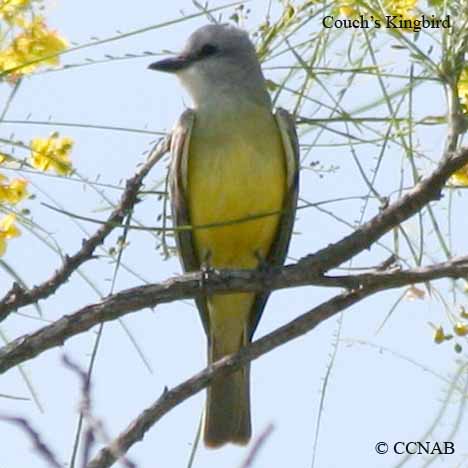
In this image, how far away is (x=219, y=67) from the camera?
515 centimetres

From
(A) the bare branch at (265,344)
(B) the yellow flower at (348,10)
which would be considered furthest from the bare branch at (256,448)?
(B) the yellow flower at (348,10)

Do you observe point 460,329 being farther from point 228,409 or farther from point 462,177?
point 228,409

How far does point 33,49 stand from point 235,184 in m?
1.56

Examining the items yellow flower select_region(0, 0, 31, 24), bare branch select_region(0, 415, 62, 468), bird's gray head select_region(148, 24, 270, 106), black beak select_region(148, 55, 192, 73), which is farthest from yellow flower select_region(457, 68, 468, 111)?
bare branch select_region(0, 415, 62, 468)

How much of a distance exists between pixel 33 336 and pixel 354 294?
899 mm

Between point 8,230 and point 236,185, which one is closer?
point 8,230

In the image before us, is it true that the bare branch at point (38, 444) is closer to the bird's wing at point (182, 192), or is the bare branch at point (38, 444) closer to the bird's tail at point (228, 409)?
the bird's wing at point (182, 192)

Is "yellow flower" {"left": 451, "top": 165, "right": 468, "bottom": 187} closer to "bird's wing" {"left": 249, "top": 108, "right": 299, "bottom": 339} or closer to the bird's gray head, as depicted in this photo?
"bird's wing" {"left": 249, "top": 108, "right": 299, "bottom": 339}

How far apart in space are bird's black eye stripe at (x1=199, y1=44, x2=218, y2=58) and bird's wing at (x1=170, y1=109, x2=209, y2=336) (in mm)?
449

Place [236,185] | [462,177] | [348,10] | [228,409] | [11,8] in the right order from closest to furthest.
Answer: [11,8] → [462,177] → [348,10] → [236,185] → [228,409]

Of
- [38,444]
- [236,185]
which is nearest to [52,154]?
[236,185]

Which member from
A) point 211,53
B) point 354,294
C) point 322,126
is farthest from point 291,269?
point 211,53

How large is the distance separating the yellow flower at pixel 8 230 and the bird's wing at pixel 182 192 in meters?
1.39

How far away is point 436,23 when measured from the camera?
9.57ft
